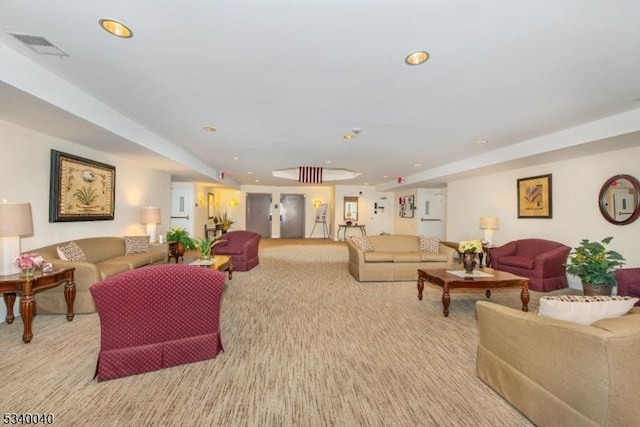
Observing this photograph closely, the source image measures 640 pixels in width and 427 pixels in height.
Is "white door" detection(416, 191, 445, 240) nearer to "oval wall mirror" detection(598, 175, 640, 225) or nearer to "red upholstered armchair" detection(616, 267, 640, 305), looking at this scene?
"oval wall mirror" detection(598, 175, 640, 225)

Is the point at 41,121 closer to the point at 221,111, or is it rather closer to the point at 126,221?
the point at 221,111

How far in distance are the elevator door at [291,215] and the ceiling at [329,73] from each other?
8732mm

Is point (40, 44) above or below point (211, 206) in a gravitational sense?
above

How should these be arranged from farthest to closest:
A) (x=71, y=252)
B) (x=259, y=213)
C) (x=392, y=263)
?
(x=259, y=213)
(x=392, y=263)
(x=71, y=252)

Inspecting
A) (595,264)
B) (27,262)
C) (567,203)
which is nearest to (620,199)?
(567,203)

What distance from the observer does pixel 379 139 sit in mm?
5293

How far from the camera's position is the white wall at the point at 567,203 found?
471 centimetres

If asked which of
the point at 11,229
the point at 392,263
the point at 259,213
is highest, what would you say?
the point at 259,213

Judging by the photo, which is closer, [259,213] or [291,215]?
[259,213]

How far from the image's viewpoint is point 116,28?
218cm

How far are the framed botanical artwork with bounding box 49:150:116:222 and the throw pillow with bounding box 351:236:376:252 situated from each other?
482cm

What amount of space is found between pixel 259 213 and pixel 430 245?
936 cm

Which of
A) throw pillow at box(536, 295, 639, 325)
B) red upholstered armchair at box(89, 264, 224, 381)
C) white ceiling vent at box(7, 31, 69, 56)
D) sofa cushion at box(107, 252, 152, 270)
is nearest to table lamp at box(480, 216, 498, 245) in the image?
throw pillow at box(536, 295, 639, 325)

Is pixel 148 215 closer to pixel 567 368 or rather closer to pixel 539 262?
pixel 567 368
